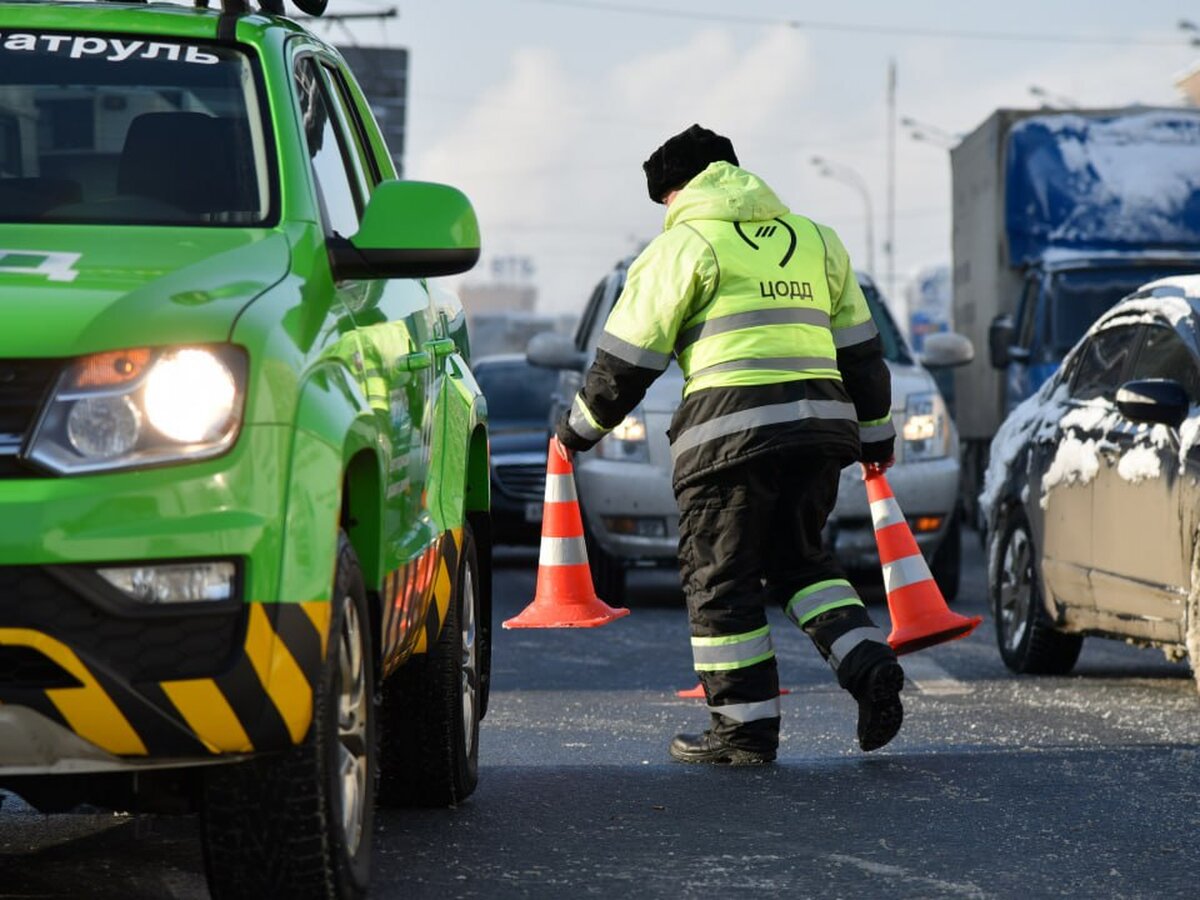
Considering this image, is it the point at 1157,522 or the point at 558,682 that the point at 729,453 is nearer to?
the point at 1157,522

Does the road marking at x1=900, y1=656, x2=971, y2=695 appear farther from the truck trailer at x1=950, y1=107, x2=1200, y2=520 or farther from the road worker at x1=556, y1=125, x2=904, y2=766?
the truck trailer at x1=950, y1=107, x2=1200, y2=520

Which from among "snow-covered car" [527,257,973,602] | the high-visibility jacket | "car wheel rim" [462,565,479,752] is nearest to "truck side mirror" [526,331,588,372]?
"snow-covered car" [527,257,973,602]

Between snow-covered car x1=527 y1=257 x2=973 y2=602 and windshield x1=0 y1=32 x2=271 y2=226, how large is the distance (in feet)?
28.3

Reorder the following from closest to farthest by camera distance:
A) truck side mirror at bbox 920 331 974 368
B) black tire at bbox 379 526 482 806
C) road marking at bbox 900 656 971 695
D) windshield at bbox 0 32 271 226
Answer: windshield at bbox 0 32 271 226 < black tire at bbox 379 526 482 806 < road marking at bbox 900 656 971 695 < truck side mirror at bbox 920 331 974 368

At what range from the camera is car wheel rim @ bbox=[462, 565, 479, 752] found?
707 cm

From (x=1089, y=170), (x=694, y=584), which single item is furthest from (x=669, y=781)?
(x=1089, y=170)

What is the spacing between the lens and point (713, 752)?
7.95m

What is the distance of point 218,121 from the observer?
583cm

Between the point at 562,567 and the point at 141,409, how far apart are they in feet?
13.8

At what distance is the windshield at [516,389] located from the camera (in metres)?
20.9

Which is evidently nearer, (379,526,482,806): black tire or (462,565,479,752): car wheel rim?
(379,526,482,806): black tire

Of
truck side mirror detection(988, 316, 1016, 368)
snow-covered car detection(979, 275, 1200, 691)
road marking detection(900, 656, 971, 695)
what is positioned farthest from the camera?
truck side mirror detection(988, 316, 1016, 368)

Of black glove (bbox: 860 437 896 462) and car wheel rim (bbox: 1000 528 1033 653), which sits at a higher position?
black glove (bbox: 860 437 896 462)

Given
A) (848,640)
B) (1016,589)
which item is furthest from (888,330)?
(848,640)
